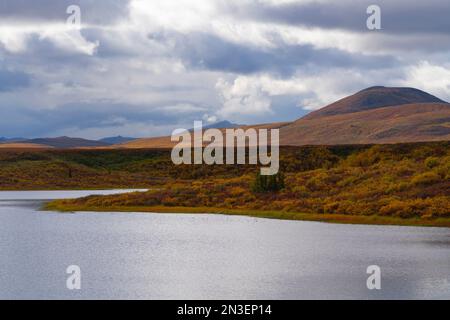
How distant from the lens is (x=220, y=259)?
39812 millimetres

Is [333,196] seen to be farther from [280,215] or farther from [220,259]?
[220,259]

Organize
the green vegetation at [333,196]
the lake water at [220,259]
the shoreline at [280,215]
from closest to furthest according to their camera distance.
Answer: the lake water at [220,259], the shoreline at [280,215], the green vegetation at [333,196]

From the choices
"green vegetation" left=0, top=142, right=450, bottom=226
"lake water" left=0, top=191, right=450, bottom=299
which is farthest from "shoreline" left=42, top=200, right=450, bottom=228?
"lake water" left=0, top=191, right=450, bottom=299

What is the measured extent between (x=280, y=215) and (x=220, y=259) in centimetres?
2732

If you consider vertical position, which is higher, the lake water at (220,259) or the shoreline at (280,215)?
the shoreline at (280,215)

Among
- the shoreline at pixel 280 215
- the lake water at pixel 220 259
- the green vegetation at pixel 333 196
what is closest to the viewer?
the lake water at pixel 220 259

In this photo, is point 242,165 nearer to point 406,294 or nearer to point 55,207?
point 55,207

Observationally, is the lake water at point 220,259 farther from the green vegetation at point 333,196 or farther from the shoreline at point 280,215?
the green vegetation at point 333,196

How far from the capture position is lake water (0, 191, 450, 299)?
31391 millimetres

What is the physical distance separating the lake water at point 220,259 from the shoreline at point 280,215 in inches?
103

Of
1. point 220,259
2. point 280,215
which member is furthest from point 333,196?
point 220,259

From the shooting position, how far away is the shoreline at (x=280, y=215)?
58.8 m

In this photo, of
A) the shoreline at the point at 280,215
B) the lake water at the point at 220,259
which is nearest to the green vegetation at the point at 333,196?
the shoreline at the point at 280,215

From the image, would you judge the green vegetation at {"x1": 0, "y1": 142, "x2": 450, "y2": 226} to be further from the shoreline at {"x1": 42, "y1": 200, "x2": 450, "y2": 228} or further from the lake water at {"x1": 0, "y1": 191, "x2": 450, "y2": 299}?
the lake water at {"x1": 0, "y1": 191, "x2": 450, "y2": 299}
